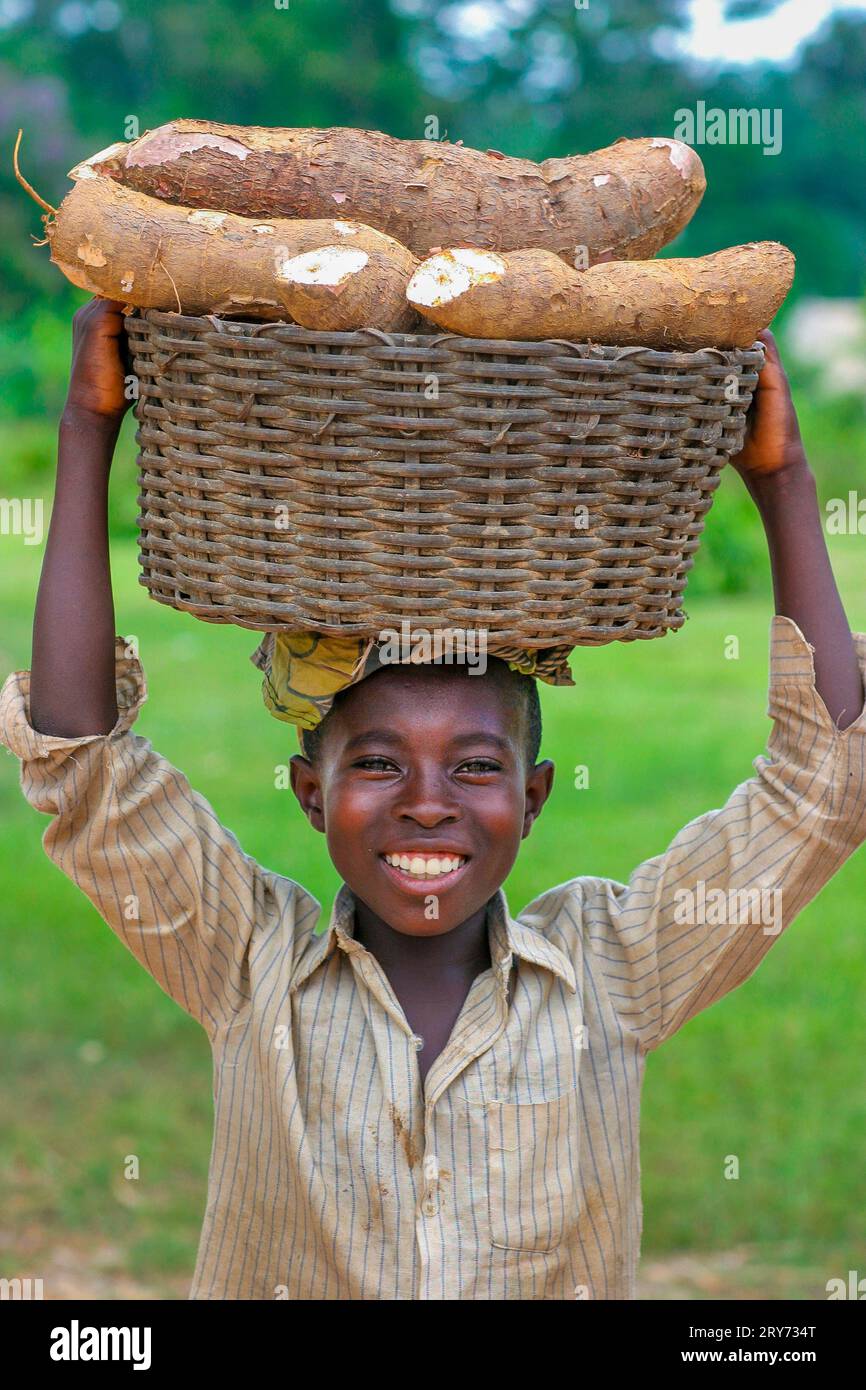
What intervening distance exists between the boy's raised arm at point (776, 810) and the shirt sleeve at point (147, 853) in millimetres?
475

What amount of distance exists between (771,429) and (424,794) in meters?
0.62

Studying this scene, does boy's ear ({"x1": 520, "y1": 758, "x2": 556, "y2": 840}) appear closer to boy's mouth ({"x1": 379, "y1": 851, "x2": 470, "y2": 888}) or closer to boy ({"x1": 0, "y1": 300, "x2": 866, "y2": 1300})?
boy ({"x1": 0, "y1": 300, "x2": 866, "y2": 1300})

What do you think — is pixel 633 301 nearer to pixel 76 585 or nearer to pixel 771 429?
pixel 771 429

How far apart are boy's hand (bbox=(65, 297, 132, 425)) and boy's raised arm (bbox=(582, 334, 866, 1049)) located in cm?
76

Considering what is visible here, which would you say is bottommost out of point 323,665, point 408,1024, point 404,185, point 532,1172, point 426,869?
point 532,1172

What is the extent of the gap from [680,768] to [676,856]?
3.82 m

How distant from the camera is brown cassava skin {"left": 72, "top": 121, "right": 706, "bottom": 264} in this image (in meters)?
1.72

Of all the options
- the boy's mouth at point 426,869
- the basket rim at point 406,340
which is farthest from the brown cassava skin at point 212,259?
the boy's mouth at point 426,869

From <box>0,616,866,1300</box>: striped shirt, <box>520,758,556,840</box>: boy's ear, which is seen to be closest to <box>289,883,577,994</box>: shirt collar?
<box>0,616,866,1300</box>: striped shirt

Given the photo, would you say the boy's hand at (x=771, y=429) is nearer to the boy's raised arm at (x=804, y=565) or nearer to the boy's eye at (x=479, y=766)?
the boy's raised arm at (x=804, y=565)

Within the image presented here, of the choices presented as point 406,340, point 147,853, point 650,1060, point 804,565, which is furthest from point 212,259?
point 650,1060

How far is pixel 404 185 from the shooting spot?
1.74 meters

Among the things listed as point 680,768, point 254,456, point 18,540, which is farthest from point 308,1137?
point 18,540

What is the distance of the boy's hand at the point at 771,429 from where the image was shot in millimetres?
1908
